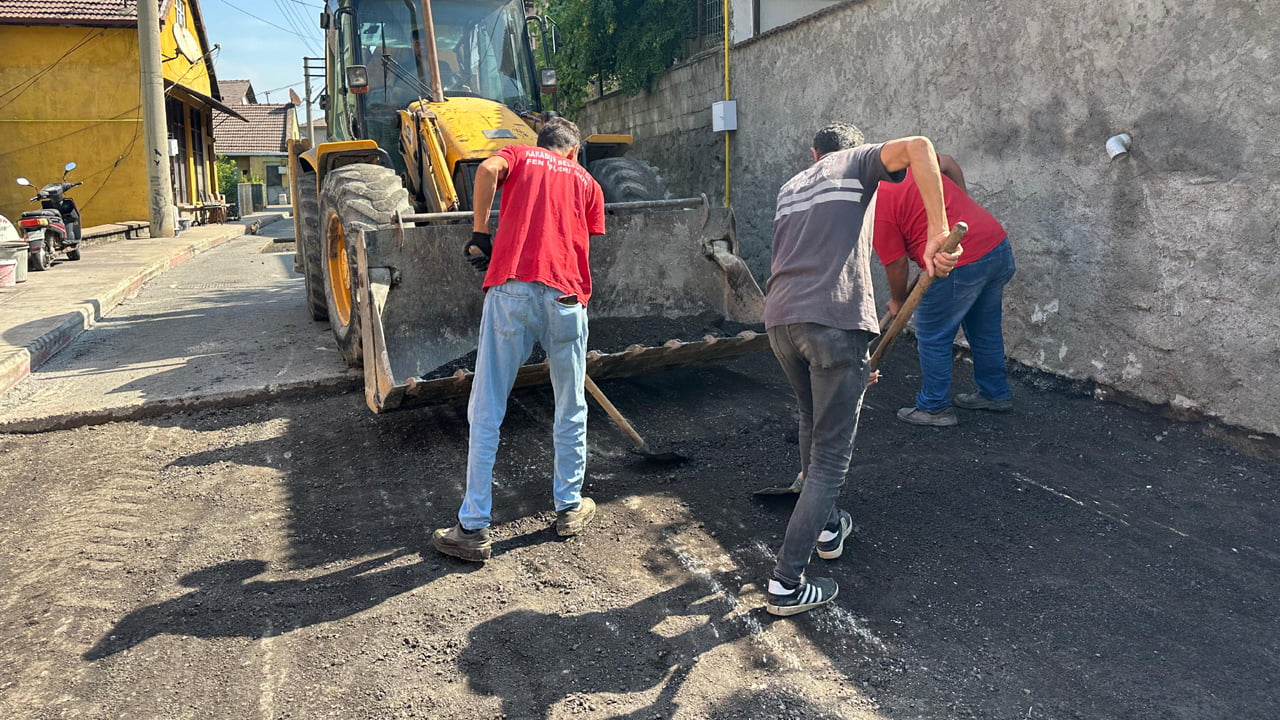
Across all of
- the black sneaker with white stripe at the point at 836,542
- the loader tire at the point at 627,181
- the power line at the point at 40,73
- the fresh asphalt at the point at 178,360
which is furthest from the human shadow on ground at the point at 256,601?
the power line at the point at 40,73

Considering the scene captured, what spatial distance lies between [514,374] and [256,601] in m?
1.31

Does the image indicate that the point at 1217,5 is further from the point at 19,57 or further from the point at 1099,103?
the point at 19,57

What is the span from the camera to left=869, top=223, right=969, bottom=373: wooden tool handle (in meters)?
3.03


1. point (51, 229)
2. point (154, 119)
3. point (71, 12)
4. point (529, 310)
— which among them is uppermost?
point (71, 12)

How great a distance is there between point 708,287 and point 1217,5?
10.6 feet

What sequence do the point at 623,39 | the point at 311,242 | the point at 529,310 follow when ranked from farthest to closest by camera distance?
the point at 623,39 < the point at 311,242 < the point at 529,310

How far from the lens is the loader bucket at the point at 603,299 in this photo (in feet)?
16.0

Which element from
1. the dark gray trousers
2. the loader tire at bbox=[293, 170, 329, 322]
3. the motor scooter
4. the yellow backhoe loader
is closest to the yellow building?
the motor scooter

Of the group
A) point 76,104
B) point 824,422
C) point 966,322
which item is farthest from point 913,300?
point 76,104

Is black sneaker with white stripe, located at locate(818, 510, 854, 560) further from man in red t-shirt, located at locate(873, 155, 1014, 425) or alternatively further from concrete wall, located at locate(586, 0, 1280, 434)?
concrete wall, located at locate(586, 0, 1280, 434)

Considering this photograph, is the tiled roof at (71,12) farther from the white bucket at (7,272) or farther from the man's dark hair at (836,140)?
the man's dark hair at (836,140)

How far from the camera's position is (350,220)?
5508 millimetres

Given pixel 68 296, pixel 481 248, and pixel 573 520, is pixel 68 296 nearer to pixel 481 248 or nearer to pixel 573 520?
pixel 481 248

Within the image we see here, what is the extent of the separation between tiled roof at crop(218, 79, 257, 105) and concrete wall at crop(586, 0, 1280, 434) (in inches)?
1617
